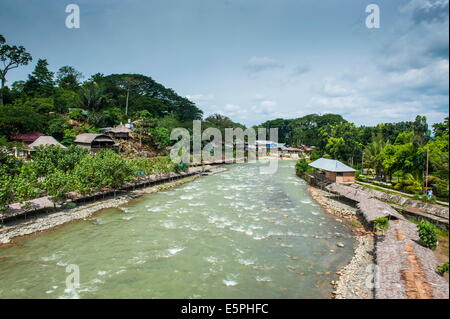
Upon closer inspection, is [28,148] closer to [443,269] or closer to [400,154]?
[443,269]

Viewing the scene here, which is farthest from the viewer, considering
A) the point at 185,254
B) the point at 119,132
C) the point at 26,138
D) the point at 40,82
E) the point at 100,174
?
the point at 40,82

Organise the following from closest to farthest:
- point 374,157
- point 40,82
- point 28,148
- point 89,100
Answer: point 374,157, point 28,148, point 89,100, point 40,82

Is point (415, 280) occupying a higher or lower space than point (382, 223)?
lower

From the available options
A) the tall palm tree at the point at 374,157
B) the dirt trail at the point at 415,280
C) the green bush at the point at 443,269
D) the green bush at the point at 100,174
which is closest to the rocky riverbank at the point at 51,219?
the green bush at the point at 100,174

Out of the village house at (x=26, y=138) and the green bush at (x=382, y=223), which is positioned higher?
the village house at (x=26, y=138)

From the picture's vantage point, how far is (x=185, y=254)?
999 centimetres

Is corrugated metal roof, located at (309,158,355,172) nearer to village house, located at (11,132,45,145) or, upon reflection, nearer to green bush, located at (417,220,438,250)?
green bush, located at (417,220,438,250)

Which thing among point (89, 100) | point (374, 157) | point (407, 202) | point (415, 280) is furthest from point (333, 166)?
point (89, 100)

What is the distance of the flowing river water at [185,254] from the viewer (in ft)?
25.5

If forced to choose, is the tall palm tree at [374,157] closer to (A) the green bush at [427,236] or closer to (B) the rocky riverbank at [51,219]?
(A) the green bush at [427,236]

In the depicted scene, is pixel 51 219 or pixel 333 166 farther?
pixel 333 166

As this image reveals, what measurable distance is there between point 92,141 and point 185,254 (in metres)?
22.2

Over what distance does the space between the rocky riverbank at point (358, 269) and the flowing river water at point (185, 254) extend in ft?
1.17
